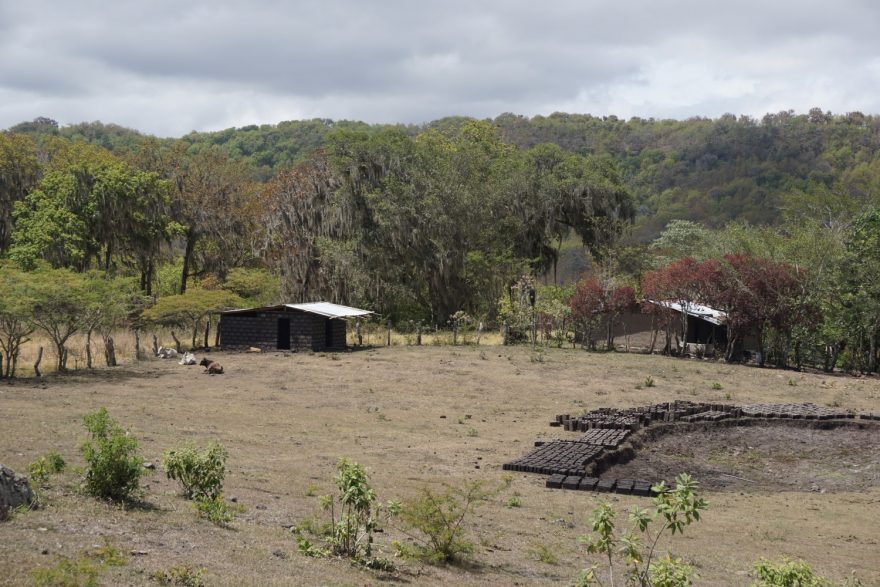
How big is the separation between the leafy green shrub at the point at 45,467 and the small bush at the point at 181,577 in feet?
11.6

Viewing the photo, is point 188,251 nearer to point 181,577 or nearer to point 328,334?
point 328,334

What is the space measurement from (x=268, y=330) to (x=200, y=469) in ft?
89.2

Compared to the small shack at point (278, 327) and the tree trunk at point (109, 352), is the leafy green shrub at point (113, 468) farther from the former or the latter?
the small shack at point (278, 327)

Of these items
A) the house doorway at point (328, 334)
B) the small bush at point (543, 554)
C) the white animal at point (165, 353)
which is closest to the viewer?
the small bush at point (543, 554)

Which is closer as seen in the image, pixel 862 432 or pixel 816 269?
pixel 862 432

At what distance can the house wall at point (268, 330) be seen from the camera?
36562 millimetres

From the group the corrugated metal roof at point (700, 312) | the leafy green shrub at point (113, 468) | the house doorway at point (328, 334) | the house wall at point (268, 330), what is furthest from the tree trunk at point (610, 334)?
the leafy green shrub at point (113, 468)

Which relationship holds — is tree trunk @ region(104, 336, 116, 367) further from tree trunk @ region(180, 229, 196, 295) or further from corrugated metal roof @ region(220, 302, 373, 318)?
tree trunk @ region(180, 229, 196, 295)

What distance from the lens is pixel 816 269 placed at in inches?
1377

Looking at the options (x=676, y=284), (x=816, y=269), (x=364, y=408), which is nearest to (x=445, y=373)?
(x=364, y=408)

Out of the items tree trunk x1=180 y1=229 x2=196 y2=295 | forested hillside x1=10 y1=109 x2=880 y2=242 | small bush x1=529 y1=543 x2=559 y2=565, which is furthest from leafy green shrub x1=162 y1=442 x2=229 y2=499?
forested hillside x1=10 y1=109 x2=880 y2=242

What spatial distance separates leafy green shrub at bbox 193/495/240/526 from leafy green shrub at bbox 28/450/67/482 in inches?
72.3

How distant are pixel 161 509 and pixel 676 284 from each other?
29404 millimetres

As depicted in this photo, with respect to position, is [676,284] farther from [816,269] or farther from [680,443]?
[680,443]
